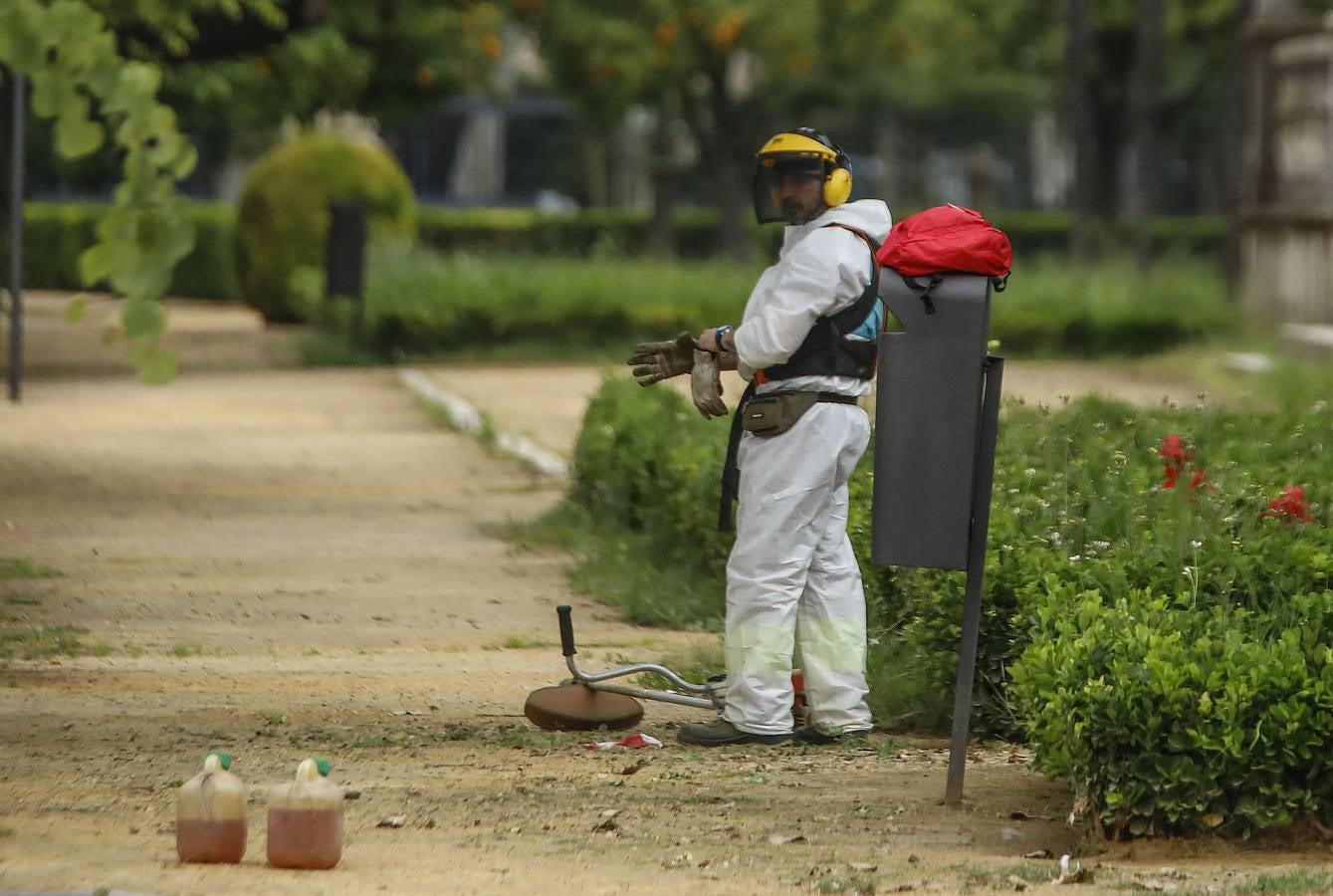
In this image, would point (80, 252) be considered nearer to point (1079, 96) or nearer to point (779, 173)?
point (1079, 96)

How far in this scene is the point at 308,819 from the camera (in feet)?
15.6

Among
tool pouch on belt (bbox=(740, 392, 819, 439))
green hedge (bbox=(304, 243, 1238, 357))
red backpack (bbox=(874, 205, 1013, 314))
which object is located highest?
red backpack (bbox=(874, 205, 1013, 314))

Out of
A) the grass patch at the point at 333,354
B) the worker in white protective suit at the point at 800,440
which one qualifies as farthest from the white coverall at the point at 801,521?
the grass patch at the point at 333,354

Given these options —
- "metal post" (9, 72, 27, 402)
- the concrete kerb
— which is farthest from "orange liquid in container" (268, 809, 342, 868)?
"metal post" (9, 72, 27, 402)

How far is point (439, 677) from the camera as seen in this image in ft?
24.6

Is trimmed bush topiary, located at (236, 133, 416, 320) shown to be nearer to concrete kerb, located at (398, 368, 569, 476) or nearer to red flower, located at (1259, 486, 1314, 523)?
concrete kerb, located at (398, 368, 569, 476)

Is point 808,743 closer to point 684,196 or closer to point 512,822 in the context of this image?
point 512,822

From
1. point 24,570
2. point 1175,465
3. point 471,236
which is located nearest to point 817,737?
point 1175,465

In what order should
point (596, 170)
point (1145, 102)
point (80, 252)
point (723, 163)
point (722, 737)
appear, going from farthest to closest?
point (596, 170) < point (80, 252) < point (723, 163) < point (1145, 102) < point (722, 737)

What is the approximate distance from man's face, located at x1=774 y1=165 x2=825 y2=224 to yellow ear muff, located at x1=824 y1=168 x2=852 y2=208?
0.7 inches

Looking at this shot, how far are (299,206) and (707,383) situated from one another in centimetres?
2133

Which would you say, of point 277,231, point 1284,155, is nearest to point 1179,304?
point 1284,155

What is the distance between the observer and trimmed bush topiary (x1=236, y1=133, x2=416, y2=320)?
27.1 m

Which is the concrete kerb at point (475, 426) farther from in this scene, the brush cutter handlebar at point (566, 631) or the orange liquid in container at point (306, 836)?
the orange liquid in container at point (306, 836)
